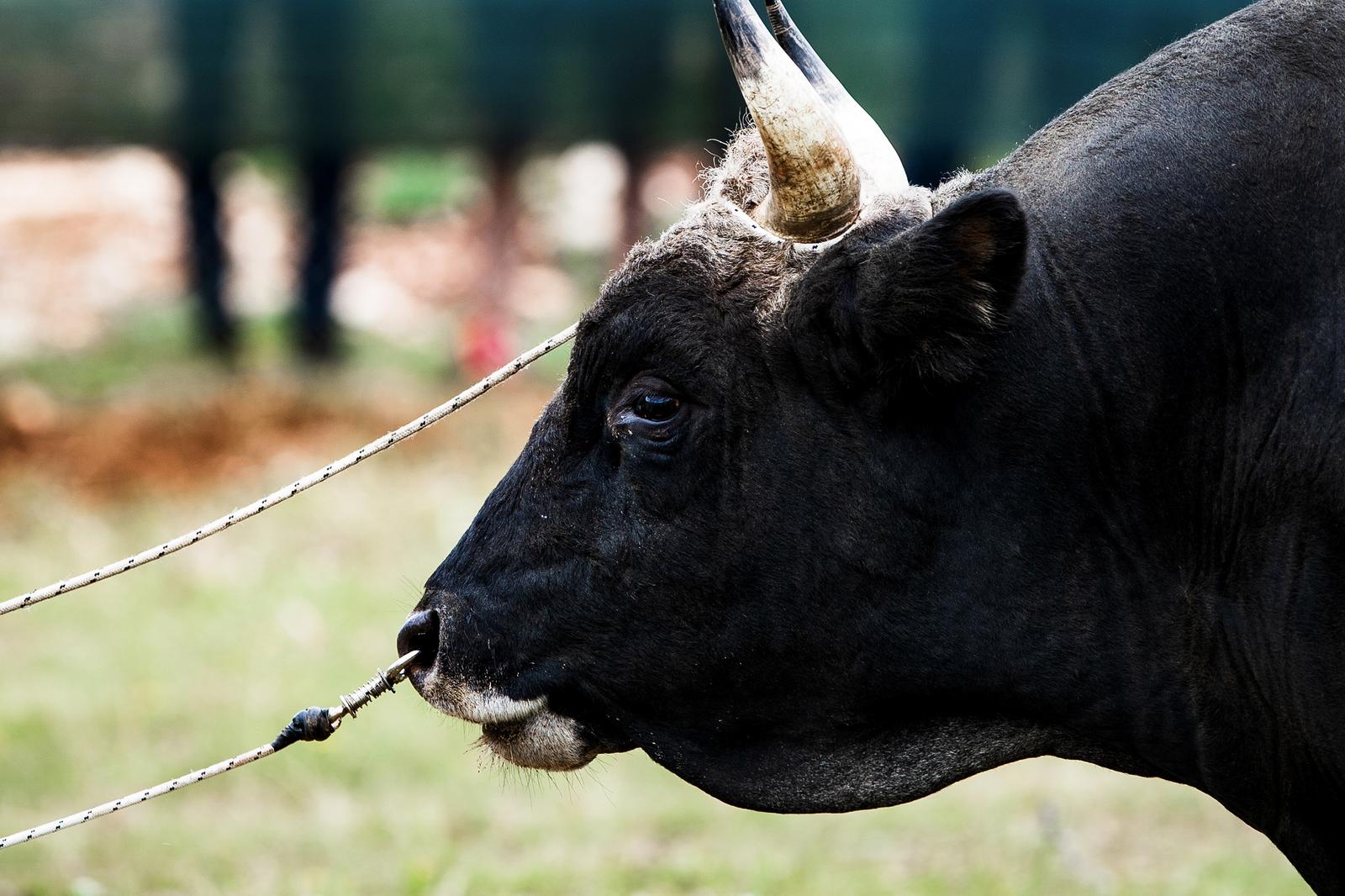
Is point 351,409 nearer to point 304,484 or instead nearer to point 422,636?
point 304,484

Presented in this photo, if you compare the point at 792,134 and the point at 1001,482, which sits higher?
the point at 792,134

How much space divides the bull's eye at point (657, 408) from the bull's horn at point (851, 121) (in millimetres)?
663

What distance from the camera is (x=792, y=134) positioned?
3396mm

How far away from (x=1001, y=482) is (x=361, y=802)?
424 centimetres

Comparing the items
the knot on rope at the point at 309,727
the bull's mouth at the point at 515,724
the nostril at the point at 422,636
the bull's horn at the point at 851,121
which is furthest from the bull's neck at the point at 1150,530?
the knot on rope at the point at 309,727

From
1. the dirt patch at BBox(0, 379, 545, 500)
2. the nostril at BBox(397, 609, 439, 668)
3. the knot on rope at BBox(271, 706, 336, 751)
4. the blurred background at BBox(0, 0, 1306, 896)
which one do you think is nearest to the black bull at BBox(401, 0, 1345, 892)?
the nostril at BBox(397, 609, 439, 668)

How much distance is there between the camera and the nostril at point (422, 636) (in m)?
3.96

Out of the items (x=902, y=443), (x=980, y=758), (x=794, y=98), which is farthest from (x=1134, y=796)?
(x=794, y=98)

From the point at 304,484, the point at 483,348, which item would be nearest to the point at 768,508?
the point at 304,484

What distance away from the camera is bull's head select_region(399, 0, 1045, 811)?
11.3 ft

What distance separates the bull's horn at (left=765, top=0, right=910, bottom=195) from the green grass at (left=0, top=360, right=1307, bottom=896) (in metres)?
1.78

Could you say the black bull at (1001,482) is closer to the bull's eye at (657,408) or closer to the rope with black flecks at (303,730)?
the bull's eye at (657,408)

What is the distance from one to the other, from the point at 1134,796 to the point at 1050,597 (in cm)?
388

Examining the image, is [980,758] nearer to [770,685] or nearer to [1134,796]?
[770,685]
